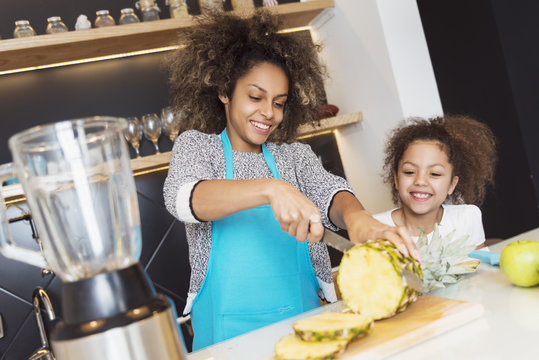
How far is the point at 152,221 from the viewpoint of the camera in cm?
233

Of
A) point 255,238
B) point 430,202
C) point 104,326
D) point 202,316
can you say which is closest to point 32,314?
point 202,316

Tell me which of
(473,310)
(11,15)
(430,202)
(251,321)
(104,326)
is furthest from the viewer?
(11,15)

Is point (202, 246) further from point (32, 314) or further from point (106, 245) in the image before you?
point (32, 314)

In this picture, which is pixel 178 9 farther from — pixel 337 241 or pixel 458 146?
pixel 337 241

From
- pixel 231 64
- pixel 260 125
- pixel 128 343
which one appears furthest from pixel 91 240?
pixel 231 64

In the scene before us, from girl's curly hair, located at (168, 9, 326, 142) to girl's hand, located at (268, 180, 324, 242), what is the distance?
0.59 metres

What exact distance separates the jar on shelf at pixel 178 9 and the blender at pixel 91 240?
1738mm

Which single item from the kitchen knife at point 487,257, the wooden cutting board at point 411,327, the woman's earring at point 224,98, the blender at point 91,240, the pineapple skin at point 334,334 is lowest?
the kitchen knife at point 487,257

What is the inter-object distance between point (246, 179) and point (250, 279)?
0.26 m

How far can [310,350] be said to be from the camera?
0.71m


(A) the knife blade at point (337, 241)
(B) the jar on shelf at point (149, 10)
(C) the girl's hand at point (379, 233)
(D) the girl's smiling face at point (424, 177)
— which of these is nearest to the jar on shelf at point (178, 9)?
(B) the jar on shelf at point (149, 10)

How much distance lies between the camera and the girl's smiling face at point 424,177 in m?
1.80

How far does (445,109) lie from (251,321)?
1.89 m

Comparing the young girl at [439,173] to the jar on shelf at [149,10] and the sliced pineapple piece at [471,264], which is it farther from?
the jar on shelf at [149,10]
